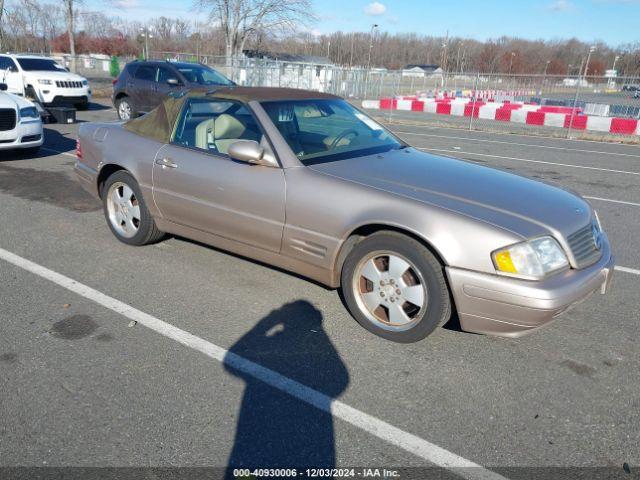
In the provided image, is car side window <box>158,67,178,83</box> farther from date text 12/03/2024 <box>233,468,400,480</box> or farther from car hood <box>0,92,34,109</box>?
date text 12/03/2024 <box>233,468,400,480</box>

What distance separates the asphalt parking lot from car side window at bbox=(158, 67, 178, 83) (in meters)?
10.2

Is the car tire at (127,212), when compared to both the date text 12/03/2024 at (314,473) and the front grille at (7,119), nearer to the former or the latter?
the date text 12/03/2024 at (314,473)

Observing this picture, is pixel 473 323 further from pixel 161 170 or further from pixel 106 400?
pixel 161 170

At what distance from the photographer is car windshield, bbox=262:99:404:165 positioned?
3.99m

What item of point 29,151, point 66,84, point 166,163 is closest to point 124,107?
point 66,84

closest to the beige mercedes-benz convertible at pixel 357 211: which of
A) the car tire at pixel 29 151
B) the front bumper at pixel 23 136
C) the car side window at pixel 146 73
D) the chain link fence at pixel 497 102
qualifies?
the front bumper at pixel 23 136

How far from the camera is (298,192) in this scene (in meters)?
3.63

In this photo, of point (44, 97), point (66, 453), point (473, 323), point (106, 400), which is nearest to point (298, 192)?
point (473, 323)

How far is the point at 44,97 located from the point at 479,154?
13.1 metres

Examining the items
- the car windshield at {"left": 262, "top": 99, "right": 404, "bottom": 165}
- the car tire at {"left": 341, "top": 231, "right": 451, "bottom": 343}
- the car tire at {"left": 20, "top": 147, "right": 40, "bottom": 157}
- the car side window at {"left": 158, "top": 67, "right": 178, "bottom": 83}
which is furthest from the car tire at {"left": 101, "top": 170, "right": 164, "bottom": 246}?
the car side window at {"left": 158, "top": 67, "right": 178, "bottom": 83}

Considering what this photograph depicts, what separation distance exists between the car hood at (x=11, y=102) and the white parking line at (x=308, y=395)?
5.88 m

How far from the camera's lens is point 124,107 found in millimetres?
14883

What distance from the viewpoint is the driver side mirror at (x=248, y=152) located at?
3.73 meters

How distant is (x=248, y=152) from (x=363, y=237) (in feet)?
3.38
